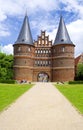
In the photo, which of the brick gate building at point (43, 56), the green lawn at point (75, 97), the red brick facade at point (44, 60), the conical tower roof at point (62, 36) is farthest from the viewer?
the conical tower roof at point (62, 36)

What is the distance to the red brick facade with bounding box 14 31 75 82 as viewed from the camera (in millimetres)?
72438

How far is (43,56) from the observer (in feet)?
253

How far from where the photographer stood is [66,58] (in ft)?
237

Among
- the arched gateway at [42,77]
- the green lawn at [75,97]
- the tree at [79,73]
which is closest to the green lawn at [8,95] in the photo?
the green lawn at [75,97]

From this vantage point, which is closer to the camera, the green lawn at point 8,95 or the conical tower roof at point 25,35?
the green lawn at point 8,95

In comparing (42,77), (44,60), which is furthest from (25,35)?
(42,77)

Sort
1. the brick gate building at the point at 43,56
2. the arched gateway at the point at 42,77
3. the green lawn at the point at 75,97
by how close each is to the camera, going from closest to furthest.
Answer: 1. the green lawn at the point at 75,97
2. the brick gate building at the point at 43,56
3. the arched gateway at the point at 42,77

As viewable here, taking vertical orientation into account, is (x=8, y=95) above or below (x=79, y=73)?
below

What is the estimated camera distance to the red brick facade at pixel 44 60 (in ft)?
238

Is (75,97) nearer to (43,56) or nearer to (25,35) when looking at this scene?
(25,35)

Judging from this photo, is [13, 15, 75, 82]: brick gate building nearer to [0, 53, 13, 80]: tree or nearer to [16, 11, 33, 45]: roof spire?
[16, 11, 33, 45]: roof spire

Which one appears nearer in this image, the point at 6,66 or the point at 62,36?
the point at 62,36

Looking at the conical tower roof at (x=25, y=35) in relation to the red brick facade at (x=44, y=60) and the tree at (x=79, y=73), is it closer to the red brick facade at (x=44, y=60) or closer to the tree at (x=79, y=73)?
the red brick facade at (x=44, y=60)

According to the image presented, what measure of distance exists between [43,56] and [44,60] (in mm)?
1119
